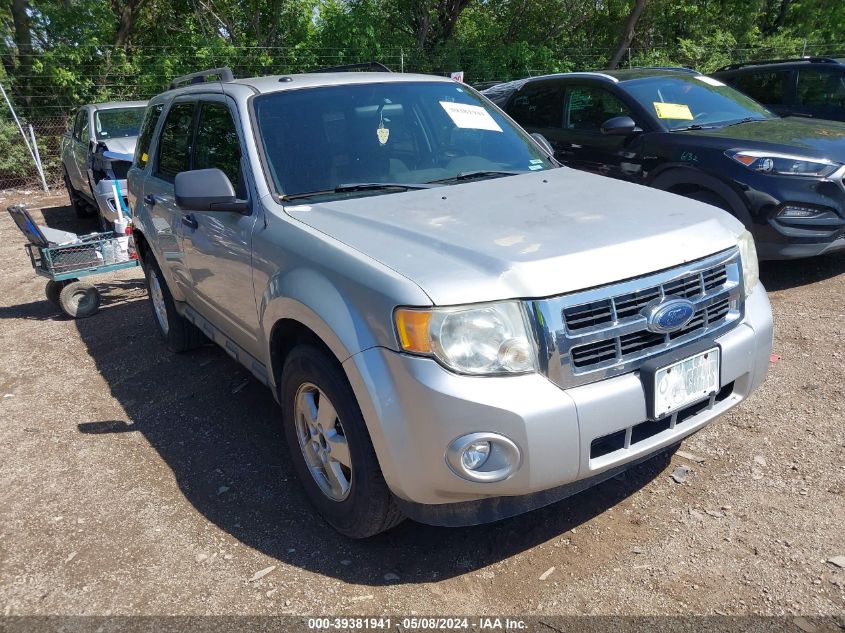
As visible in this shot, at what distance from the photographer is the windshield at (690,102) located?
21.1ft

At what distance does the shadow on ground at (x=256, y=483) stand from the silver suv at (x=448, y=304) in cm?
19

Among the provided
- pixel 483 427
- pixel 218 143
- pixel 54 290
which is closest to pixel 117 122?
pixel 54 290

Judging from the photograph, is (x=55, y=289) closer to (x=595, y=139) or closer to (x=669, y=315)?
(x=595, y=139)

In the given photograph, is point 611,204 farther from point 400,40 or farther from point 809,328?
point 400,40

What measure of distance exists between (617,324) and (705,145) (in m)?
4.05

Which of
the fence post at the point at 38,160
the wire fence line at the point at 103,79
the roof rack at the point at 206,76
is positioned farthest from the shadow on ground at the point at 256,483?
the wire fence line at the point at 103,79

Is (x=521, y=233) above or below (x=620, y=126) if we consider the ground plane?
above

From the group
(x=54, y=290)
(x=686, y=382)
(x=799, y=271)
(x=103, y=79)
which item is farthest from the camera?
(x=103, y=79)

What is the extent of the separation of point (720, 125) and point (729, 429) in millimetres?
3658

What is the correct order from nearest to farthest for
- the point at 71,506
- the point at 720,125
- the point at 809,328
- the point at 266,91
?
the point at 71,506 → the point at 266,91 → the point at 809,328 → the point at 720,125

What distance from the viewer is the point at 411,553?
118 inches

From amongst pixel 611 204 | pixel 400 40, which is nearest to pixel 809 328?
pixel 611 204

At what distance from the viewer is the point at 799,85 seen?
8656 mm

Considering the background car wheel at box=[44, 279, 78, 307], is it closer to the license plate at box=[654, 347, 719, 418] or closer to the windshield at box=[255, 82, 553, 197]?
the windshield at box=[255, 82, 553, 197]
